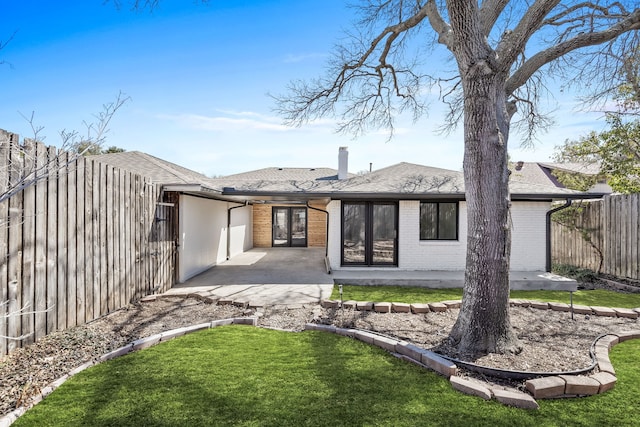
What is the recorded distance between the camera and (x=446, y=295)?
7055 millimetres

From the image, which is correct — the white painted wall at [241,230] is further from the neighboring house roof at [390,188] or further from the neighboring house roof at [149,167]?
the neighboring house roof at [149,167]

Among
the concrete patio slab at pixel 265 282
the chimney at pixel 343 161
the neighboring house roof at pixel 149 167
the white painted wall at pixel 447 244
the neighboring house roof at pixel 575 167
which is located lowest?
the concrete patio slab at pixel 265 282

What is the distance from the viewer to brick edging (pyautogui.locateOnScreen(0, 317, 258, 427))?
2.54 m

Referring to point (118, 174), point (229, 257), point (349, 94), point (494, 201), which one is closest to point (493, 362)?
point (494, 201)

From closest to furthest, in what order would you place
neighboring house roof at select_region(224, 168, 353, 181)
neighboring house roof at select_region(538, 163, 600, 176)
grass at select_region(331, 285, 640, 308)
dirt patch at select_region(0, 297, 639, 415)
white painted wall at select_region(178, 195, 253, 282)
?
dirt patch at select_region(0, 297, 639, 415) < grass at select_region(331, 285, 640, 308) < white painted wall at select_region(178, 195, 253, 282) < neighboring house roof at select_region(224, 168, 353, 181) < neighboring house roof at select_region(538, 163, 600, 176)

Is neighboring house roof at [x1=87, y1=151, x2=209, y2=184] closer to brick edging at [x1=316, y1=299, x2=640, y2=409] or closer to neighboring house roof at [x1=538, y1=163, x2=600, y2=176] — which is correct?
brick edging at [x1=316, y1=299, x2=640, y2=409]

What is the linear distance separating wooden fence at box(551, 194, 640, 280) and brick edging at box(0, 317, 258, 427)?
9809 mm

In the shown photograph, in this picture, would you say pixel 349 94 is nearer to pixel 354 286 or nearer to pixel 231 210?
pixel 354 286

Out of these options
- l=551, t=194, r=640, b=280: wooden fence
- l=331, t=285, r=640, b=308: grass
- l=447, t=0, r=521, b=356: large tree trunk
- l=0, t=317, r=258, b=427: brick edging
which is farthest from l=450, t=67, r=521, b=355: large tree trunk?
l=551, t=194, r=640, b=280: wooden fence

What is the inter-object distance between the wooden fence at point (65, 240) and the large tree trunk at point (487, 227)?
163 inches

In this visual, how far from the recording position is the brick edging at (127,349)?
8.33 feet

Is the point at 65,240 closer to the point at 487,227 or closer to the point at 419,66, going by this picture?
the point at 487,227

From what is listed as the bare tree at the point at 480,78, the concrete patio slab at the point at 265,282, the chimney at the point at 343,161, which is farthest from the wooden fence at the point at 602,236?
the concrete patio slab at the point at 265,282

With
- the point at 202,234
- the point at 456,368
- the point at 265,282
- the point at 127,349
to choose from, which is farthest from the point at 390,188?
the point at 127,349
